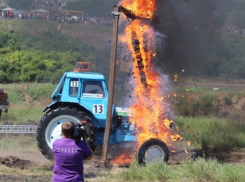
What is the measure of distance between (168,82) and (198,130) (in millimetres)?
3939

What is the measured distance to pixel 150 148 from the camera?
12648mm

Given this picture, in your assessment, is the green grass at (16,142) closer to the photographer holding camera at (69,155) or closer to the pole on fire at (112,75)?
the pole on fire at (112,75)

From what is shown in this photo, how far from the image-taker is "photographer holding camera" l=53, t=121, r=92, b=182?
670 cm

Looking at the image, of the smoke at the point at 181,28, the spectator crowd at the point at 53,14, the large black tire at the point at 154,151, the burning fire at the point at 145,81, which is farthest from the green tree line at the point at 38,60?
the large black tire at the point at 154,151

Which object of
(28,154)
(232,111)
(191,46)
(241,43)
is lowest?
(28,154)

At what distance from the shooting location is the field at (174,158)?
35.1ft

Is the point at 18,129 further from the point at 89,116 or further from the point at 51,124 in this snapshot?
the point at 89,116

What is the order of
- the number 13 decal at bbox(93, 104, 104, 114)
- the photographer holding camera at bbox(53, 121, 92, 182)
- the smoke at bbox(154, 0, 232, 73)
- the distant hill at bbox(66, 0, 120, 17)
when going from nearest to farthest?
the photographer holding camera at bbox(53, 121, 92, 182) → the number 13 decal at bbox(93, 104, 104, 114) → the smoke at bbox(154, 0, 232, 73) → the distant hill at bbox(66, 0, 120, 17)

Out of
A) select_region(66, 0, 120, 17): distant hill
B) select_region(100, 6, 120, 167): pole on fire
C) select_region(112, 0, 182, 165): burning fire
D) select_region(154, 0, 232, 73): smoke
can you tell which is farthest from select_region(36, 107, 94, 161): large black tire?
select_region(66, 0, 120, 17): distant hill

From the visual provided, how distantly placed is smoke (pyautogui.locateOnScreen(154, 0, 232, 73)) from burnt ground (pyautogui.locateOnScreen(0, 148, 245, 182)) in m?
2.81

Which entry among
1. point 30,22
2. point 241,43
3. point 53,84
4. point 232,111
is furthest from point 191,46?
point 30,22

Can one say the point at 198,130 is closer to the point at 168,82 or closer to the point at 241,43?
the point at 168,82

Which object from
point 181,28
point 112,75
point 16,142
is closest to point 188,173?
point 112,75

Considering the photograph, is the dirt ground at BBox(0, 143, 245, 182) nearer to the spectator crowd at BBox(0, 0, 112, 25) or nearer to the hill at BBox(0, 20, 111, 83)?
the hill at BBox(0, 20, 111, 83)
